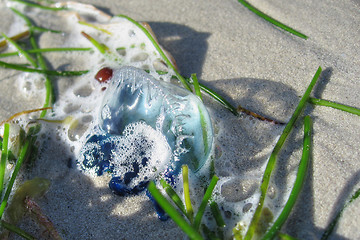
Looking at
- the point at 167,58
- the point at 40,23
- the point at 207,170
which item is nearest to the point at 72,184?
the point at 207,170


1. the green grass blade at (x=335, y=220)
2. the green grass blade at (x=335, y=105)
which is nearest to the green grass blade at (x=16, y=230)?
the green grass blade at (x=335, y=220)

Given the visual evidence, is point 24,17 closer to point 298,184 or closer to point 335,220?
point 298,184

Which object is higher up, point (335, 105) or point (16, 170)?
point (335, 105)

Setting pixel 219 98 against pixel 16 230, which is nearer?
pixel 16 230

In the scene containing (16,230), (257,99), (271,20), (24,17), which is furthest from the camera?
(24,17)

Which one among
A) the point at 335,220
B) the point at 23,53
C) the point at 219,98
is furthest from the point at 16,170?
the point at 335,220

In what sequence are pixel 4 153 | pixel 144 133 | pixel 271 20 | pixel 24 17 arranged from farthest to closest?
pixel 24 17, pixel 271 20, pixel 144 133, pixel 4 153

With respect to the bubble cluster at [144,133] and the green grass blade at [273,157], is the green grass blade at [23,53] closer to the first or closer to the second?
the bubble cluster at [144,133]
